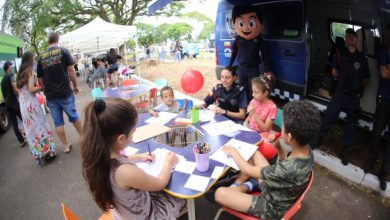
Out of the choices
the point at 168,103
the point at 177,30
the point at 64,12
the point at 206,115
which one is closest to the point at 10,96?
the point at 168,103

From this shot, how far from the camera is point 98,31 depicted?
918cm

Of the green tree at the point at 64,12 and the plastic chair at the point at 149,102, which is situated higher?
the green tree at the point at 64,12

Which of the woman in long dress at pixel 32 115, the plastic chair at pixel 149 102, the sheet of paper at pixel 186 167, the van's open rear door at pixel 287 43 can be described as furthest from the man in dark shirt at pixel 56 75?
the van's open rear door at pixel 287 43

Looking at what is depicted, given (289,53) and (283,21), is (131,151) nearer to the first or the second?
(289,53)

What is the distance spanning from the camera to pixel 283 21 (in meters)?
4.24

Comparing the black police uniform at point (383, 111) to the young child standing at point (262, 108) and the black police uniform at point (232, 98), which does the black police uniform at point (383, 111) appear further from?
the black police uniform at point (232, 98)

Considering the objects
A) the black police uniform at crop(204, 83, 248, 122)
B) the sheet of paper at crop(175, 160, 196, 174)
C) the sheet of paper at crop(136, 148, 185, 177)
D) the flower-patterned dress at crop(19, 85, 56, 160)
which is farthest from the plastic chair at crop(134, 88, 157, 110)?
the sheet of paper at crop(175, 160, 196, 174)

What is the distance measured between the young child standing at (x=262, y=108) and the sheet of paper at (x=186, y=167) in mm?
1145

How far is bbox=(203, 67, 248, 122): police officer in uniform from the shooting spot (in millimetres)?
3059

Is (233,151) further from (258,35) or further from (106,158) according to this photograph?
(258,35)

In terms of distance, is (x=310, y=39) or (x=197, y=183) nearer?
(x=197, y=183)

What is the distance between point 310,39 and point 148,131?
9.64 ft

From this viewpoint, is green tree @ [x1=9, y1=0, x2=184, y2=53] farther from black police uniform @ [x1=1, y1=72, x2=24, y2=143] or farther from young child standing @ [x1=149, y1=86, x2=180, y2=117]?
young child standing @ [x1=149, y1=86, x2=180, y2=117]

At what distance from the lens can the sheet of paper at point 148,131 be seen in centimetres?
229
